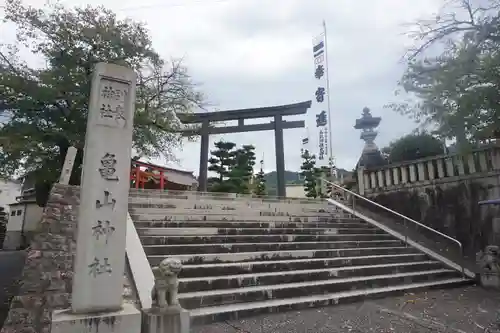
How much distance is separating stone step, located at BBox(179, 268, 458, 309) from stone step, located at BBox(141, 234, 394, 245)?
5.08 feet

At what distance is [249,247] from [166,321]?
3390 millimetres

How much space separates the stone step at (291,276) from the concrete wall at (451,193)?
170 cm

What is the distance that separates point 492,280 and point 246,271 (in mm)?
5150

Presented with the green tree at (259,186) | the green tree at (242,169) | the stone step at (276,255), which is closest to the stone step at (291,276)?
the stone step at (276,255)

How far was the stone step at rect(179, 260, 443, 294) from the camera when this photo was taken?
212 inches

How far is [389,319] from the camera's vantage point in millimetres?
5055

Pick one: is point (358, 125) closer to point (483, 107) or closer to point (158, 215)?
point (483, 107)

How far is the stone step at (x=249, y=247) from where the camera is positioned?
20.5 feet

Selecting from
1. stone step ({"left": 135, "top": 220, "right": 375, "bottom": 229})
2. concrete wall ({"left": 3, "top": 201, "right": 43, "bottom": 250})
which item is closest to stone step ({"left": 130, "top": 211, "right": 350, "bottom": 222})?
stone step ({"left": 135, "top": 220, "right": 375, "bottom": 229})

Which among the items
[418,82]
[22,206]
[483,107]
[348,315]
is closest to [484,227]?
[483,107]

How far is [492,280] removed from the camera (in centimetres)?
716

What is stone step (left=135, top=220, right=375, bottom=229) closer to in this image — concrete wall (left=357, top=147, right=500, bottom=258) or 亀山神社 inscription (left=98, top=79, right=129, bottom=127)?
concrete wall (left=357, top=147, right=500, bottom=258)

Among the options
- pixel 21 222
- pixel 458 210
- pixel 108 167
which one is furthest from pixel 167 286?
pixel 21 222

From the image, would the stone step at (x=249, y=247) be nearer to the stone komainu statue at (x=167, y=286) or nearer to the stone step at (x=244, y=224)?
the stone step at (x=244, y=224)
